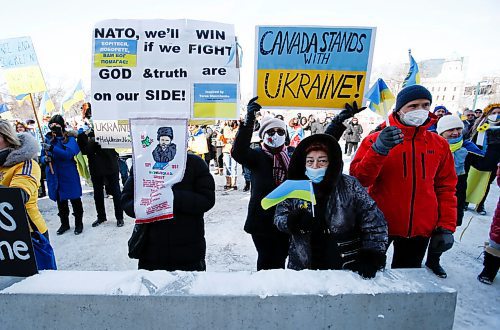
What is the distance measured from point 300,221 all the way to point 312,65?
1.30 metres

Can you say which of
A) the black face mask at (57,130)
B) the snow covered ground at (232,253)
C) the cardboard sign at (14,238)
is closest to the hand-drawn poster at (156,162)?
the cardboard sign at (14,238)

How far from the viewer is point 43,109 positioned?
7539 millimetres

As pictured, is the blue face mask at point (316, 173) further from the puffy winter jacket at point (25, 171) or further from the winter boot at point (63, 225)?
the winter boot at point (63, 225)

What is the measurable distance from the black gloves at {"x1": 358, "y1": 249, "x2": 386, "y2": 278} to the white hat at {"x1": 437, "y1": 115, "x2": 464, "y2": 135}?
2822 mm

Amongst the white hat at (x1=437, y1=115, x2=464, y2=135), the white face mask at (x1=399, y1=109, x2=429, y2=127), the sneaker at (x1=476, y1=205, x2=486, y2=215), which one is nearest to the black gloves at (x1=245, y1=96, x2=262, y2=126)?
the white face mask at (x1=399, y1=109, x2=429, y2=127)

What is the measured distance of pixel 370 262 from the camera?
5.11 ft

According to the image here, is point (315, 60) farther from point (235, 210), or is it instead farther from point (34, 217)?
point (235, 210)

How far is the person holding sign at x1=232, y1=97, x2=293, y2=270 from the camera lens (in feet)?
8.36

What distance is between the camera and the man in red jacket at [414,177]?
81.6 inches

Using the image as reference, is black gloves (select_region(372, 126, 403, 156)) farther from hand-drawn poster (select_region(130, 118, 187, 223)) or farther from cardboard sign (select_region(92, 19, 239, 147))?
hand-drawn poster (select_region(130, 118, 187, 223))

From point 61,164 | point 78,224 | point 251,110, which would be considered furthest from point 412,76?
point 78,224

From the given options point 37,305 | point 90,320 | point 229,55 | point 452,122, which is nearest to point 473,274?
point 452,122

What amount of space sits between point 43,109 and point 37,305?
7998mm

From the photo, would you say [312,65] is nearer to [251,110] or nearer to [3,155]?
[251,110]
